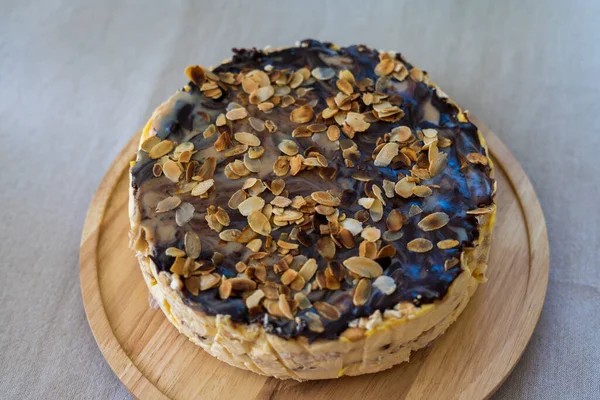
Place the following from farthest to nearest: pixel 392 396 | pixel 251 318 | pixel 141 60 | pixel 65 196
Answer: pixel 141 60 < pixel 65 196 < pixel 392 396 < pixel 251 318

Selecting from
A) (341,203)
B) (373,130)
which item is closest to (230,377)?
(341,203)

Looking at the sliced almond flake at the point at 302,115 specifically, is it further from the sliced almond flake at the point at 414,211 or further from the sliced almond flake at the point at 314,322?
the sliced almond flake at the point at 314,322

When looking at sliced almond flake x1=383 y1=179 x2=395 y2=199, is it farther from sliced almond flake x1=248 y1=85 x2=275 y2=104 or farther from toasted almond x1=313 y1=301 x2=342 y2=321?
sliced almond flake x1=248 y1=85 x2=275 y2=104

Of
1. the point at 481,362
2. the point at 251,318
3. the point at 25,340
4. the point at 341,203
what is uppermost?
the point at 341,203

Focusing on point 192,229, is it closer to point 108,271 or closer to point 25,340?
point 108,271

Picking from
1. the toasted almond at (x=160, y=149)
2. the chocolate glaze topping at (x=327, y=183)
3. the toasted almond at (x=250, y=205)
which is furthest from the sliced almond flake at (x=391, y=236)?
the toasted almond at (x=160, y=149)

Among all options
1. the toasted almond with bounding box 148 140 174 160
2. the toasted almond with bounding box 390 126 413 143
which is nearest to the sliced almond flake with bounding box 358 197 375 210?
the toasted almond with bounding box 390 126 413 143

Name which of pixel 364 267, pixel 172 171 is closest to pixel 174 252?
pixel 172 171

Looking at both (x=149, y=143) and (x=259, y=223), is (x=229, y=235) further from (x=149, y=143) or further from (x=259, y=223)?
(x=149, y=143)
